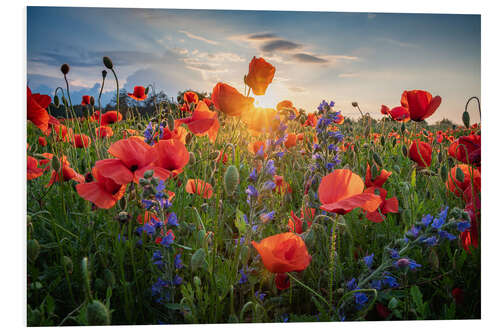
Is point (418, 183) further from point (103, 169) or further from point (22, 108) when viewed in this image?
point (22, 108)

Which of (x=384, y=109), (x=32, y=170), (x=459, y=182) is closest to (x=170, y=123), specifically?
(x=32, y=170)

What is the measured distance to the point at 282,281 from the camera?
1.29 metres

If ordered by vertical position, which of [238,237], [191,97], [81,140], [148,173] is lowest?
[238,237]

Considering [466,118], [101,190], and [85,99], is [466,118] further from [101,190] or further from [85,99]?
[85,99]

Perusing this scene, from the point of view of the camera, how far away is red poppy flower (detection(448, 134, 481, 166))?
162cm

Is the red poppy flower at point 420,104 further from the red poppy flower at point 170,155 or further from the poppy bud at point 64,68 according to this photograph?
the poppy bud at point 64,68

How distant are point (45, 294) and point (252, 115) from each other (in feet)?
3.20

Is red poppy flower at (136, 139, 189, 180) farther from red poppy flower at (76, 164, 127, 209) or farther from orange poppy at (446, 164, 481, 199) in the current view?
orange poppy at (446, 164, 481, 199)

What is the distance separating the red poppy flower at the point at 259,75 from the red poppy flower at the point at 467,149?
0.87 meters

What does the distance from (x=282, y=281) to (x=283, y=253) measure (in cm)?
26

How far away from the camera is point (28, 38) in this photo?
1.62m

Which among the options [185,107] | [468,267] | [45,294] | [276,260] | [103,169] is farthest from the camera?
[185,107]

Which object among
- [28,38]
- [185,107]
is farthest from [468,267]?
[28,38]

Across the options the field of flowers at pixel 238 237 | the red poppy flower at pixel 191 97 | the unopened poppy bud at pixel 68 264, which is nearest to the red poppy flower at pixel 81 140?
the field of flowers at pixel 238 237
